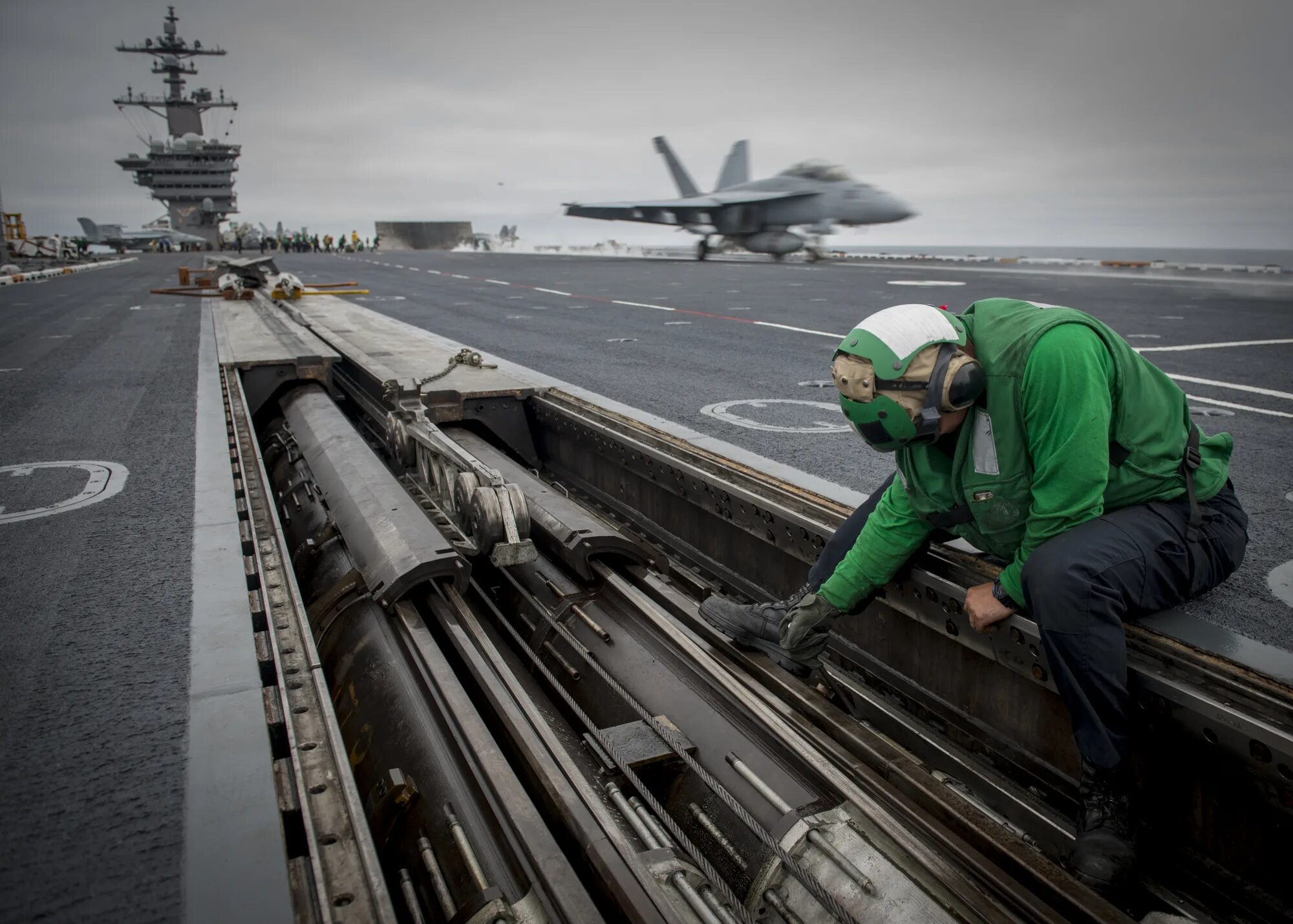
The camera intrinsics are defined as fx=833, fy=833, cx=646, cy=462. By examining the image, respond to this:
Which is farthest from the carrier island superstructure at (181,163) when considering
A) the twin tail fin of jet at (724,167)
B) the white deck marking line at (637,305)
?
the white deck marking line at (637,305)

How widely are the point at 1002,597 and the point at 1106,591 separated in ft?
1.11

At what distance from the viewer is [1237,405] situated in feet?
22.7

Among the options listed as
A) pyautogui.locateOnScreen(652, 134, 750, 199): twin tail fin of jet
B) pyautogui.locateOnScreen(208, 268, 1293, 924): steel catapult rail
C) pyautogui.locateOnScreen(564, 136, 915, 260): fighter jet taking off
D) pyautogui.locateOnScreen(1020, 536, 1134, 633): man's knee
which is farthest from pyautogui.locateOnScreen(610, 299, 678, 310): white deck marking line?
pyautogui.locateOnScreen(652, 134, 750, 199): twin tail fin of jet

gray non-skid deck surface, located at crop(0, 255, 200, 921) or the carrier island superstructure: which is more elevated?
the carrier island superstructure

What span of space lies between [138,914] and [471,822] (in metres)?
0.87

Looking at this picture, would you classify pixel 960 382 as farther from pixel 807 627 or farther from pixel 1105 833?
pixel 1105 833

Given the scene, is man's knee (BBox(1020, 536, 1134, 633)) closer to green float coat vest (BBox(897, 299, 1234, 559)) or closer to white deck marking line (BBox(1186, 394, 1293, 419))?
green float coat vest (BBox(897, 299, 1234, 559))

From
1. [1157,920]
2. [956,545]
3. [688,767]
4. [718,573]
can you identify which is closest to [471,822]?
[688,767]

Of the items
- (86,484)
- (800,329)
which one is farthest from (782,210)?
(86,484)

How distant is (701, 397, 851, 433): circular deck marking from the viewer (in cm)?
643

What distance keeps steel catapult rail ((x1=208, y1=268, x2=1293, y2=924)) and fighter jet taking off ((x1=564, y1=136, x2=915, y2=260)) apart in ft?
102

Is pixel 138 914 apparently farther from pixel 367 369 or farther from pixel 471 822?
pixel 367 369

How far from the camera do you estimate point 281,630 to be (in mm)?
3021

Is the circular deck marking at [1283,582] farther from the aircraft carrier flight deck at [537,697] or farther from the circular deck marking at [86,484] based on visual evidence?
the circular deck marking at [86,484]
